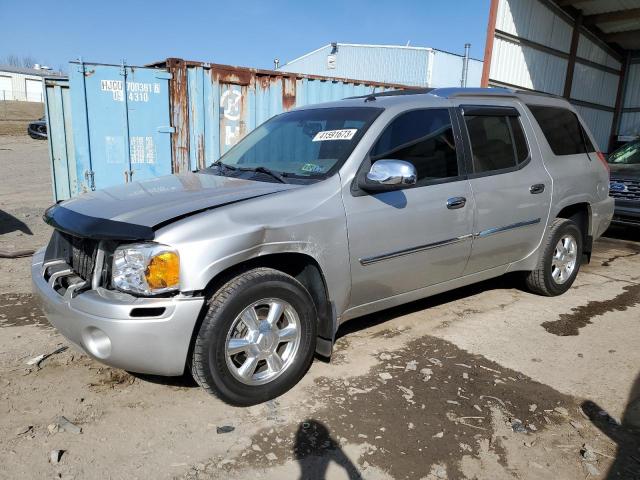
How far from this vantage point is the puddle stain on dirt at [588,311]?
4305 mm

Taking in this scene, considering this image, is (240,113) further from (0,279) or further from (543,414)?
(543,414)

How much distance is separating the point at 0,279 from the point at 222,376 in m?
3.60

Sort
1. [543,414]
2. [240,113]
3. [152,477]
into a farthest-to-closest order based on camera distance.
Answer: [240,113]
[543,414]
[152,477]

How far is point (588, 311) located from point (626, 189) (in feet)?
13.1

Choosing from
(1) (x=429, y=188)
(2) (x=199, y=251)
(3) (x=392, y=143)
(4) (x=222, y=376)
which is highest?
(3) (x=392, y=143)

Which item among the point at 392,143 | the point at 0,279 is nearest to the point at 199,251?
the point at 392,143

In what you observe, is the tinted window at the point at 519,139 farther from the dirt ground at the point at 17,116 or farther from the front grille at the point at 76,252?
the dirt ground at the point at 17,116

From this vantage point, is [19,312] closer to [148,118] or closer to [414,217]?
[414,217]

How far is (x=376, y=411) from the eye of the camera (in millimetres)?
2963

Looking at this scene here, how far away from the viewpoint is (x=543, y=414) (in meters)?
2.99

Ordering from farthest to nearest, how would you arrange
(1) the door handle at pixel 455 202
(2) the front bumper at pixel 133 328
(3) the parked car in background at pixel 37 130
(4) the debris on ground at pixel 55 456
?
1. (3) the parked car in background at pixel 37 130
2. (1) the door handle at pixel 455 202
3. (2) the front bumper at pixel 133 328
4. (4) the debris on ground at pixel 55 456

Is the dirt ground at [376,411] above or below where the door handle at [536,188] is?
below

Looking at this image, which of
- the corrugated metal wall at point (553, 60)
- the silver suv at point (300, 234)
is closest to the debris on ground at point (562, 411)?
the silver suv at point (300, 234)

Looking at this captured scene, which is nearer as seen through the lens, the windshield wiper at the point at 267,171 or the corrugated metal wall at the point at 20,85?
the windshield wiper at the point at 267,171
